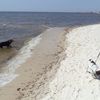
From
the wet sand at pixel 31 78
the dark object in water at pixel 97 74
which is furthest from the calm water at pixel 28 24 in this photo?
the dark object in water at pixel 97 74

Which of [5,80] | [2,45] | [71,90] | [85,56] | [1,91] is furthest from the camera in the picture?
[2,45]

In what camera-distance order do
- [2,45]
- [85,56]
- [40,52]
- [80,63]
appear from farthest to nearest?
[2,45] < [40,52] < [85,56] < [80,63]

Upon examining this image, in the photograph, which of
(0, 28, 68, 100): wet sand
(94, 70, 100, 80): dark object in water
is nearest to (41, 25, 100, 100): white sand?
(94, 70, 100, 80): dark object in water

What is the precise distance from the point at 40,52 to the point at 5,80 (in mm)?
7747

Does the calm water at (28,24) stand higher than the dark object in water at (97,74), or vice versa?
the dark object in water at (97,74)

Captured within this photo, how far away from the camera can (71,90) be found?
1120 cm

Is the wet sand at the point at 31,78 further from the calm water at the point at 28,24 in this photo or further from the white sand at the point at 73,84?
the calm water at the point at 28,24

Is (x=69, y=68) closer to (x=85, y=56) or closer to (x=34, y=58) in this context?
(x=85, y=56)

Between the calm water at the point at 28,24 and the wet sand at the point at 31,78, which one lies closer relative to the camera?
the wet sand at the point at 31,78

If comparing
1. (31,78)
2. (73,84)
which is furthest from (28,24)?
(73,84)

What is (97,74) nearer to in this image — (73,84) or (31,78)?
(73,84)

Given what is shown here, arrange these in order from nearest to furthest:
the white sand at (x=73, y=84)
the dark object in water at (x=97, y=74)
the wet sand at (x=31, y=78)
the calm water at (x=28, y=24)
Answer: the white sand at (x=73, y=84) → the wet sand at (x=31, y=78) → the dark object in water at (x=97, y=74) → the calm water at (x=28, y=24)

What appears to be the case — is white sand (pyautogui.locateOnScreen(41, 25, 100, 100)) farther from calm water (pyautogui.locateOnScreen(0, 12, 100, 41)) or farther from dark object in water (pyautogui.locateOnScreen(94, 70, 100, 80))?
calm water (pyautogui.locateOnScreen(0, 12, 100, 41))

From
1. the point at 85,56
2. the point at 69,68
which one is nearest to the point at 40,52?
the point at 85,56
